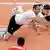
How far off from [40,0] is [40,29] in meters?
0.29

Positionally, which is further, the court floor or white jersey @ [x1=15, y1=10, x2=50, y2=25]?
the court floor

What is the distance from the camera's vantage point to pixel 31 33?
2.18m

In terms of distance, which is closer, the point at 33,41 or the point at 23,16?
the point at 23,16

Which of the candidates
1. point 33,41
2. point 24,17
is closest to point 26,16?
point 24,17

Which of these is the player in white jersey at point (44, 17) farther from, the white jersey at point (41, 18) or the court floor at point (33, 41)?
the court floor at point (33, 41)

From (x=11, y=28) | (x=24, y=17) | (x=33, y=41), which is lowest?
(x=33, y=41)

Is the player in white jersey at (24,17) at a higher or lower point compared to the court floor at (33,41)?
higher

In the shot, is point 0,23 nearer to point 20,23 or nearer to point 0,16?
point 0,16

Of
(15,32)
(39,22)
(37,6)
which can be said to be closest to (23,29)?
(15,32)

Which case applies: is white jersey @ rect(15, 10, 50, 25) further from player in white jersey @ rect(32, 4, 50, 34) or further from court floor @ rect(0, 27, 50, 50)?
court floor @ rect(0, 27, 50, 50)

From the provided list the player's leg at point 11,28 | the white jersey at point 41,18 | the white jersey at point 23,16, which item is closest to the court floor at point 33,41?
the player's leg at point 11,28

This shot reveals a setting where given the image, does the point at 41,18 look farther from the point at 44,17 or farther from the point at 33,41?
the point at 33,41

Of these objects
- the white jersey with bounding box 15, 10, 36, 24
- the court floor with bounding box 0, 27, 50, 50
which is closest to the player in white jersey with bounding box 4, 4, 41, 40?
the white jersey with bounding box 15, 10, 36, 24

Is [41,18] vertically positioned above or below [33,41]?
above
